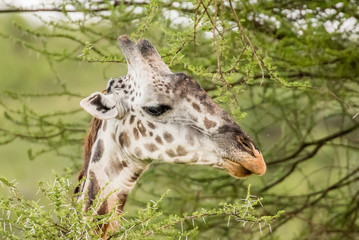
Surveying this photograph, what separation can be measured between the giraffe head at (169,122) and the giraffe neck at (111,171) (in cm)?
2

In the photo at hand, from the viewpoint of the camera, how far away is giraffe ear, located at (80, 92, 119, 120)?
4.20m

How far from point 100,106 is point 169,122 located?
0.34 meters

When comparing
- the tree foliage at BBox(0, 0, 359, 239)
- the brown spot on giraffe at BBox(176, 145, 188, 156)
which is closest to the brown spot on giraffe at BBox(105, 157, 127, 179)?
the brown spot on giraffe at BBox(176, 145, 188, 156)

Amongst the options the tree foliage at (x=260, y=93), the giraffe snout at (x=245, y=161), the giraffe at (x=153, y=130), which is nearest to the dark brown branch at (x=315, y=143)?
the tree foliage at (x=260, y=93)

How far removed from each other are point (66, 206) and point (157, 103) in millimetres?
792

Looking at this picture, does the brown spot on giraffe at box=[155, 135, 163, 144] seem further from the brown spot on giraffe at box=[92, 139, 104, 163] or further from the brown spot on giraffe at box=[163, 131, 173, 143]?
the brown spot on giraffe at box=[92, 139, 104, 163]

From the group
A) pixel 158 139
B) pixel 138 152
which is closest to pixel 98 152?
pixel 138 152

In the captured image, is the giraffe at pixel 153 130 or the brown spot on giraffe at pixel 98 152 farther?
the brown spot on giraffe at pixel 98 152

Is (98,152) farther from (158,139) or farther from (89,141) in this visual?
(158,139)

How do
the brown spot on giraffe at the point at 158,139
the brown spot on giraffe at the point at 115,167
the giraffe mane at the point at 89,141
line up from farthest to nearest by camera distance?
1. the giraffe mane at the point at 89,141
2. the brown spot on giraffe at the point at 115,167
3. the brown spot on giraffe at the point at 158,139

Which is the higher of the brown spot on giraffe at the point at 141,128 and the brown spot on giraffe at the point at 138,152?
the brown spot on giraffe at the point at 141,128

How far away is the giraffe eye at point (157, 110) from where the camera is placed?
14.0 ft

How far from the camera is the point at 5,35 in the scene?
779cm

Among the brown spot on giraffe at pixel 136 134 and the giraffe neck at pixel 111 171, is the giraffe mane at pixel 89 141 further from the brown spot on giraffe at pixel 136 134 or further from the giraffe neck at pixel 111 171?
the brown spot on giraffe at pixel 136 134
